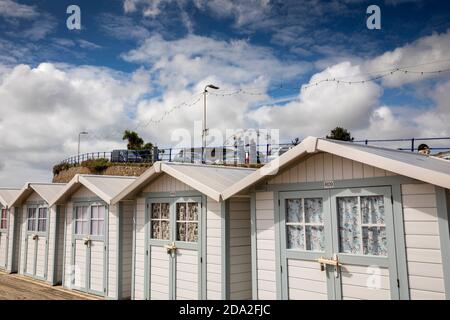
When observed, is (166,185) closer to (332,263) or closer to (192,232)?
(192,232)

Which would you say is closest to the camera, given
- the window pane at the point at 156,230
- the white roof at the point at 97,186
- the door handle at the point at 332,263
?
the door handle at the point at 332,263

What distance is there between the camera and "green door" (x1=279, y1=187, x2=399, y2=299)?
5340 millimetres

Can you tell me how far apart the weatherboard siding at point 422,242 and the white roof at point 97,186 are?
6678mm

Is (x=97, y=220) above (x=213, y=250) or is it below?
above

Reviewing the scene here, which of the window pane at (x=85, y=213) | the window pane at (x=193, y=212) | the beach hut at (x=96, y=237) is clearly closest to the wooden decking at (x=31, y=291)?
the beach hut at (x=96, y=237)

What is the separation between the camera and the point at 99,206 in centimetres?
1046

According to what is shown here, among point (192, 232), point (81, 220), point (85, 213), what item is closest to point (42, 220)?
point (81, 220)

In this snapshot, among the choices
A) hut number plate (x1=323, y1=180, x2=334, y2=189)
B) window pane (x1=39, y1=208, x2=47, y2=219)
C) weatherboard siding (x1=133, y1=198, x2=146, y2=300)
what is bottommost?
weatherboard siding (x1=133, y1=198, x2=146, y2=300)

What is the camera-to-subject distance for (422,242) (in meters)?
4.98

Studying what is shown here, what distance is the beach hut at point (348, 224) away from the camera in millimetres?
4926

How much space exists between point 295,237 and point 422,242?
1.91 metres

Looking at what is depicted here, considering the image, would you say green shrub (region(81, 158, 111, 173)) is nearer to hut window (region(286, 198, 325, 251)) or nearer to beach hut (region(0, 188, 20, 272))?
beach hut (region(0, 188, 20, 272))

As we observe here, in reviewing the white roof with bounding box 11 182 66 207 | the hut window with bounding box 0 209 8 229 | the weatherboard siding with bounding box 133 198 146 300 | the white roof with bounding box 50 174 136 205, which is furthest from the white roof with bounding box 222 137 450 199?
the hut window with bounding box 0 209 8 229

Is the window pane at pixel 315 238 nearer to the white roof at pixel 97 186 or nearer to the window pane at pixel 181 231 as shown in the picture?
the window pane at pixel 181 231
